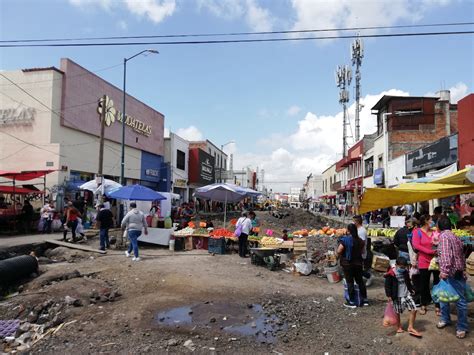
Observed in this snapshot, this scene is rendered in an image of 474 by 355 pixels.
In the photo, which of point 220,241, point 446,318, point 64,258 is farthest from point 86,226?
point 446,318

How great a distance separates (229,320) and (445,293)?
3.55 metres

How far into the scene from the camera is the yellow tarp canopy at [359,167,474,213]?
898cm

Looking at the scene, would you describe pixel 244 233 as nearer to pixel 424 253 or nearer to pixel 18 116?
pixel 424 253

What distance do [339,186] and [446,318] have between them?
54.6 meters

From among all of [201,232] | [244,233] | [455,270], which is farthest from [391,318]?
[201,232]

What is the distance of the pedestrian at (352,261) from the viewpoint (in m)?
7.70

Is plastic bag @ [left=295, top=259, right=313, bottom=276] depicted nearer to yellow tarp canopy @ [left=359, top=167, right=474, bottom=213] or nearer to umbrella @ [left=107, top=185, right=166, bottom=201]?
yellow tarp canopy @ [left=359, top=167, right=474, bottom=213]

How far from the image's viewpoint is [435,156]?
73.0 feet

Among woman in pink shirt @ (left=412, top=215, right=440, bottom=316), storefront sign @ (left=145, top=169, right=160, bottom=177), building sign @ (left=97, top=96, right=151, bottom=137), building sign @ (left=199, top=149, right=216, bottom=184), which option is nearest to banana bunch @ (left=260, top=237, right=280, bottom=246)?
woman in pink shirt @ (left=412, top=215, right=440, bottom=316)

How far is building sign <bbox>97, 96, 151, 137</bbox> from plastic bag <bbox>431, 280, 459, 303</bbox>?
71.9ft

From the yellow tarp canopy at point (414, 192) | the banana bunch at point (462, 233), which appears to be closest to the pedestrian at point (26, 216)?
the yellow tarp canopy at point (414, 192)

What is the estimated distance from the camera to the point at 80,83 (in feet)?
80.9

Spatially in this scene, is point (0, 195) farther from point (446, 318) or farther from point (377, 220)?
point (377, 220)

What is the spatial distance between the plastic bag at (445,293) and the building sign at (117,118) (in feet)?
71.9
